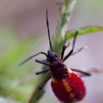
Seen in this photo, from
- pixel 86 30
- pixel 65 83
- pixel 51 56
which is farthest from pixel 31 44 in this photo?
pixel 86 30

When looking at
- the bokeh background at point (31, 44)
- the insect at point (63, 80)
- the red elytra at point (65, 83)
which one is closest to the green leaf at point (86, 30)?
the insect at point (63, 80)

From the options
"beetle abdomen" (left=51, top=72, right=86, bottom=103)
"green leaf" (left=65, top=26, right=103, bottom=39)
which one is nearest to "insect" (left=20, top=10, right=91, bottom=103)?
"beetle abdomen" (left=51, top=72, right=86, bottom=103)

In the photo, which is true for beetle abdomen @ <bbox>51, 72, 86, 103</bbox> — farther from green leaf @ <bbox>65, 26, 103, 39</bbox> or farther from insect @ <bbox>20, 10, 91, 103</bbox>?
green leaf @ <bbox>65, 26, 103, 39</bbox>

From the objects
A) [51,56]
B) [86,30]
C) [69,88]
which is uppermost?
[86,30]

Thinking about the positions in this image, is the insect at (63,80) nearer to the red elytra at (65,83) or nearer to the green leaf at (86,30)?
the red elytra at (65,83)

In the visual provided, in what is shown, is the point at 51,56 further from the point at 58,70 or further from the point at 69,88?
the point at 69,88

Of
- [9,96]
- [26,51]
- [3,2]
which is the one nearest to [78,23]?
[3,2]
